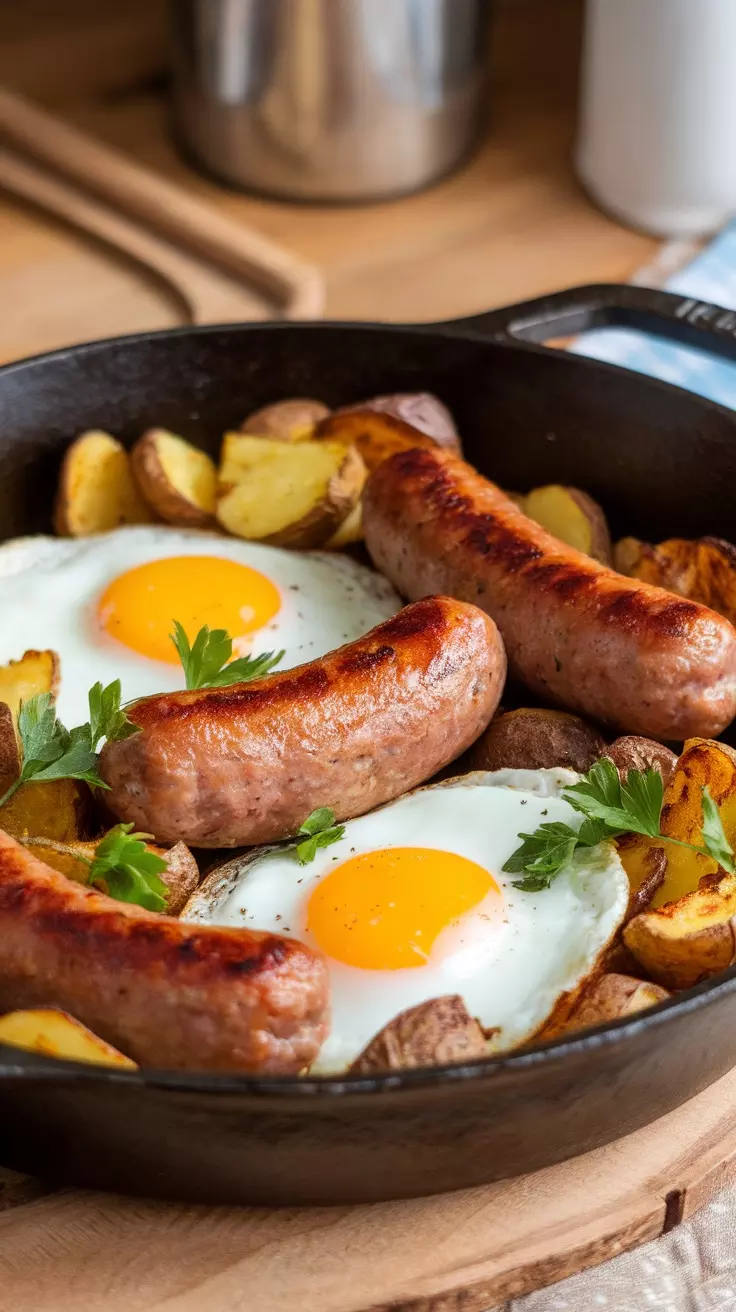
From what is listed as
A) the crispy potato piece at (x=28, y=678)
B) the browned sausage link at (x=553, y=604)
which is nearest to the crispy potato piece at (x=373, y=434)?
the browned sausage link at (x=553, y=604)

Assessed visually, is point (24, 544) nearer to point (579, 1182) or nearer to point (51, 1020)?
point (51, 1020)

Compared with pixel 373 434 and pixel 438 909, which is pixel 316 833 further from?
pixel 373 434

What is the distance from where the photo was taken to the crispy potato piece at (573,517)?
6.94 ft

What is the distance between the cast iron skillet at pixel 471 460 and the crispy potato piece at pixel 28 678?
0.46 m

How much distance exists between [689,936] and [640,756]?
1.03ft

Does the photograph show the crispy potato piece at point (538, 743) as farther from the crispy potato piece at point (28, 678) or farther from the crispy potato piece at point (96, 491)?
the crispy potato piece at point (96, 491)

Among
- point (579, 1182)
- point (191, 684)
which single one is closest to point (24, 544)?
point (191, 684)

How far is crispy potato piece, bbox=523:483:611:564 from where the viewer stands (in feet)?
6.94

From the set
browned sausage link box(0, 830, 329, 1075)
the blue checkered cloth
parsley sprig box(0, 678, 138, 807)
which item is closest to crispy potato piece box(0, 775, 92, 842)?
parsley sprig box(0, 678, 138, 807)

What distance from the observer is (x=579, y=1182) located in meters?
1.48

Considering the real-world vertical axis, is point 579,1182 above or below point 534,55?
below

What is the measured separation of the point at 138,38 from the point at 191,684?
276 centimetres

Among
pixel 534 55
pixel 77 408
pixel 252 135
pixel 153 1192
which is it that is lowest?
pixel 153 1192

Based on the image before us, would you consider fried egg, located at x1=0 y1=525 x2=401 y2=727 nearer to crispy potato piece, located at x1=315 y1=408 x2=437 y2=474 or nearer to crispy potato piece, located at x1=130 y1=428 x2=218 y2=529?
crispy potato piece, located at x1=130 y1=428 x2=218 y2=529
